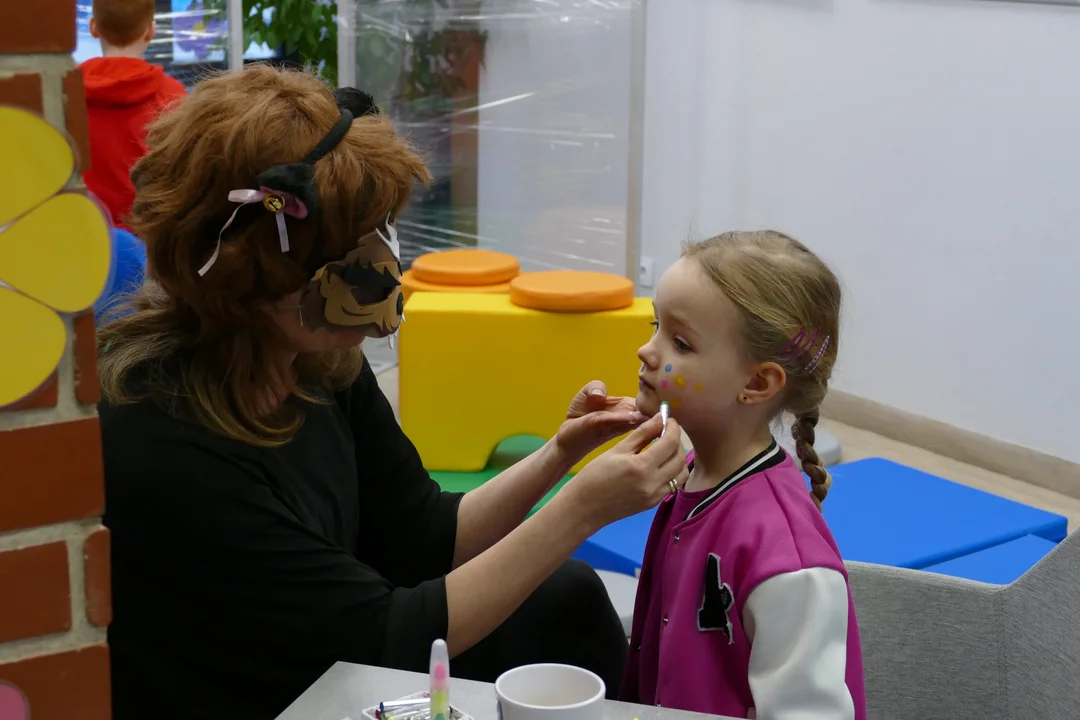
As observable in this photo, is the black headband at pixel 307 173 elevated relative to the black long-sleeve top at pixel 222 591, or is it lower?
elevated

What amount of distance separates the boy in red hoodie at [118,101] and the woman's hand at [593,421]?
1.63 meters

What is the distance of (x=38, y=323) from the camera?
0.61 meters

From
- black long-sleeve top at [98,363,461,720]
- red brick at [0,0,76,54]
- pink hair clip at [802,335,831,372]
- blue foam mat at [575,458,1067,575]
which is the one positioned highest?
red brick at [0,0,76,54]

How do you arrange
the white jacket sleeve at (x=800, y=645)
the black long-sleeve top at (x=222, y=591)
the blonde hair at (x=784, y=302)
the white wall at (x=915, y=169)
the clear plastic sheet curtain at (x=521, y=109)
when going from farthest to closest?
the clear plastic sheet curtain at (x=521, y=109)
the white wall at (x=915, y=169)
the blonde hair at (x=784, y=302)
the black long-sleeve top at (x=222, y=591)
the white jacket sleeve at (x=800, y=645)

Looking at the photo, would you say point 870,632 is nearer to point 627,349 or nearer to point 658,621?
point 658,621

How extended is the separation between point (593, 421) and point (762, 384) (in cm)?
23

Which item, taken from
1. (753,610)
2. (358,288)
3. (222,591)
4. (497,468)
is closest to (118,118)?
(497,468)

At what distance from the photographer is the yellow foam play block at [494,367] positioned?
10.2ft

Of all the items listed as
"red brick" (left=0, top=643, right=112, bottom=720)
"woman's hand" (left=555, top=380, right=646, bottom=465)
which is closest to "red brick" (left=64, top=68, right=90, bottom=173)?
"red brick" (left=0, top=643, right=112, bottom=720)

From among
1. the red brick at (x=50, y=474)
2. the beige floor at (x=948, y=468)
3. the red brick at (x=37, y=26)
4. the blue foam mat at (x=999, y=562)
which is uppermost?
the red brick at (x=37, y=26)

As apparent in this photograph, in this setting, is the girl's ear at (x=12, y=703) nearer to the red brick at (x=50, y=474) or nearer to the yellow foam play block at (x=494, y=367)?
the red brick at (x=50, y=474)

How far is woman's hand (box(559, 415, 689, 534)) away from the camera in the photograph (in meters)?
1.28

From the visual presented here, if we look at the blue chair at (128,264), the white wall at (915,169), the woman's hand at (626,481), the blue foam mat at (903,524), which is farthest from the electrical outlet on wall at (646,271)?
the woman's hand at (626,481)

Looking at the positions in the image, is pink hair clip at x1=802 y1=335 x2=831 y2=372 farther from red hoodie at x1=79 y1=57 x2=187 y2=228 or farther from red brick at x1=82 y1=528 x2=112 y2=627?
red hoodie at x1=79 y1=57 x2=187 y2=228
